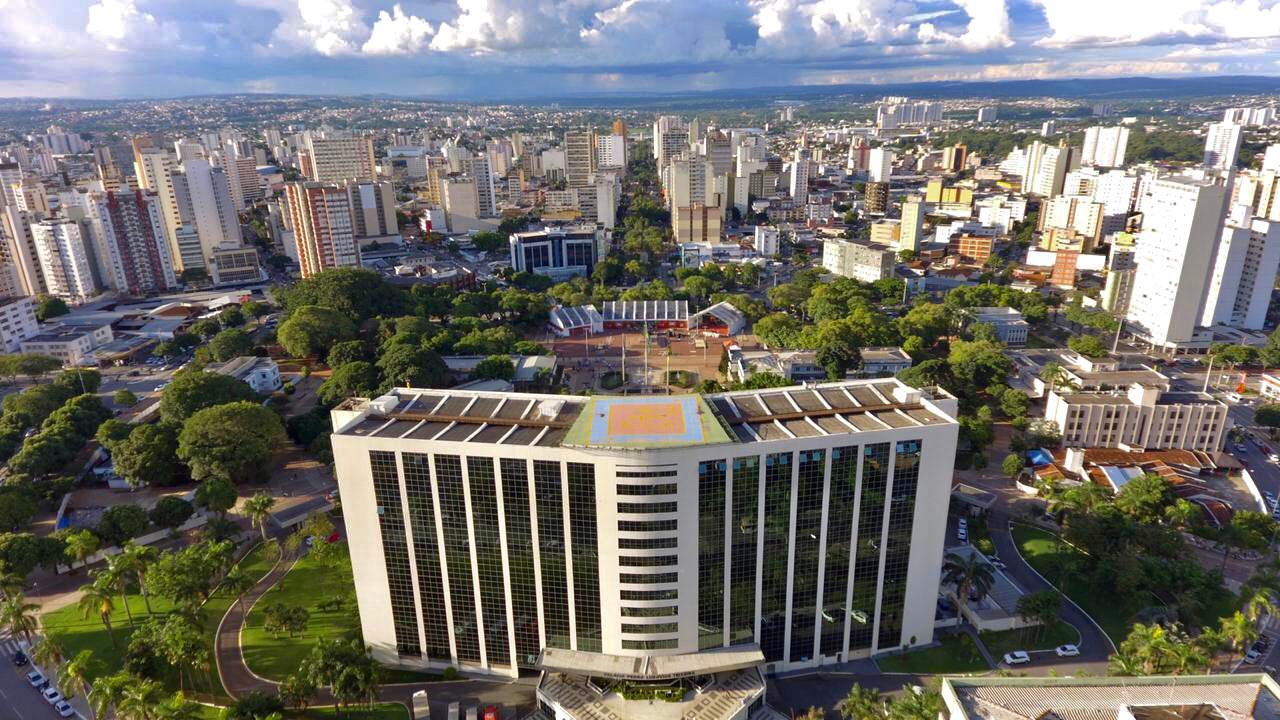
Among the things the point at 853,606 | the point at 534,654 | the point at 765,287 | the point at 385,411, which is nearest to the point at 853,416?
the point at 853,606

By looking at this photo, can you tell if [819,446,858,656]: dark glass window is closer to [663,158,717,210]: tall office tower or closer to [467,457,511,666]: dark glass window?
[467,457,511,666]: dark glass window

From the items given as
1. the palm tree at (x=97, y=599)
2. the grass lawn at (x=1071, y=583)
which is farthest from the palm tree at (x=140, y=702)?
the grass lawn at (x=1071, y=583)

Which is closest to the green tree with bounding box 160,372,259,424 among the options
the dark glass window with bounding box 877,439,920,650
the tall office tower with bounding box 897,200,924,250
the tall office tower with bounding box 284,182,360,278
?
the tall office tower with bounding box 284,182,360,278

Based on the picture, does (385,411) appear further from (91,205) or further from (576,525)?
(91,205)

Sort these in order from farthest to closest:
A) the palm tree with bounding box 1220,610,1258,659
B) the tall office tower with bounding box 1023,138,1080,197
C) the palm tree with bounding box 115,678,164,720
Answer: the tall office tower with bounding box 1023,138,1080,197
the palm tree with bounding box 1220,610,1258,659
the palm tree with bounding box 115,678,164,720

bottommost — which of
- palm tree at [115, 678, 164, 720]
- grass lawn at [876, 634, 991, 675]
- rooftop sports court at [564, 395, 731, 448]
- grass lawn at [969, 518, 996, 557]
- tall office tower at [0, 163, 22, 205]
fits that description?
grass lawn at [969, 518, 996, 557]

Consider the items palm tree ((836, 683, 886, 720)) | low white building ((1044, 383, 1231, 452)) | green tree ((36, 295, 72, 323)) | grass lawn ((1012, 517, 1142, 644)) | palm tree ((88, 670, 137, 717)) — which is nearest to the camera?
palm tree ((88, 670, 137, 717))

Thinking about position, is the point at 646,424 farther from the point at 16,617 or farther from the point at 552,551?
the point at 16,617

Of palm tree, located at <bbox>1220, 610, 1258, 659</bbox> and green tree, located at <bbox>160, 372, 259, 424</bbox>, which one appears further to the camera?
green tree, located at <bbox>160, 372, 259, 424</bbox>
